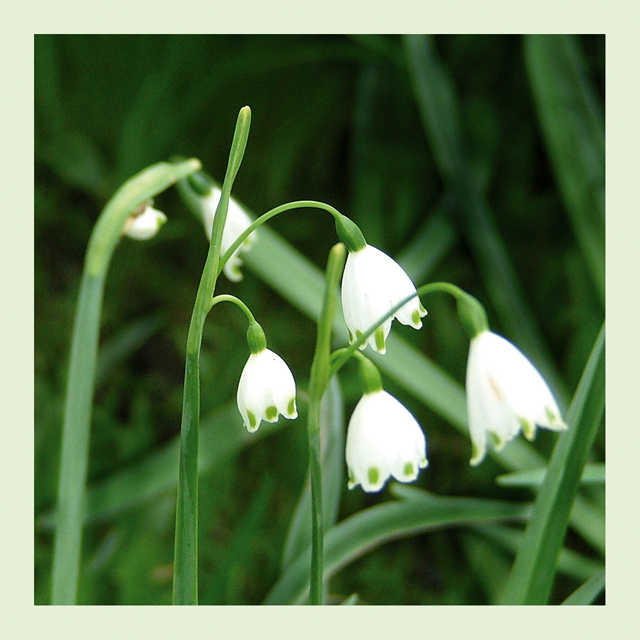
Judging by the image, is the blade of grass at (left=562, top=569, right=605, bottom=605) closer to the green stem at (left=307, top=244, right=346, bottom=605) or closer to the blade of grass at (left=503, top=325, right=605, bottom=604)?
the blade of grass at (left=503, top=325, right=605, bottom=604)

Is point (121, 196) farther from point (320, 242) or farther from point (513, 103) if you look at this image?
point (513, 103)

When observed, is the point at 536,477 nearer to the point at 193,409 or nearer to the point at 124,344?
the point at 193,409

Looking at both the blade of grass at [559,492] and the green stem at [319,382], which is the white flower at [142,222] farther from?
the blade of grass at [559,492]

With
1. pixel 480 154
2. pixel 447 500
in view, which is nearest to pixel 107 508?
pixel 447 500

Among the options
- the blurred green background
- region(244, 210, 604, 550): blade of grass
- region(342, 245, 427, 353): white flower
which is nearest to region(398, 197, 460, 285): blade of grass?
the blurred green background

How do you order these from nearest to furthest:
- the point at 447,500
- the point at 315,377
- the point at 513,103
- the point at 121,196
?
the point at 315,377
the point at 121,196
the point at 447,500
the point at 513,103

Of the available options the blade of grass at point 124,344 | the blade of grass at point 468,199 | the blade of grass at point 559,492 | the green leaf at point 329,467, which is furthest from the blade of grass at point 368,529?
the blade of grass at point 124,344
